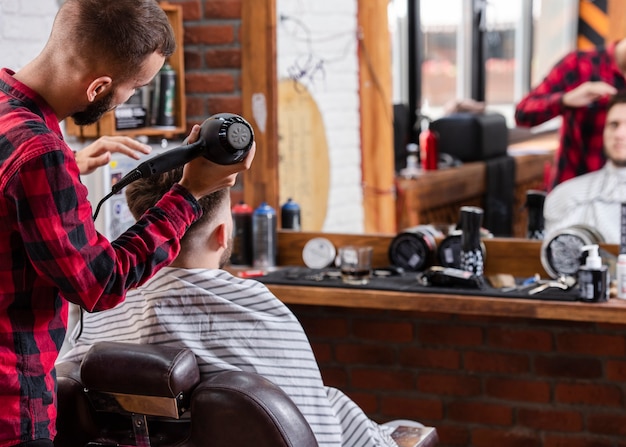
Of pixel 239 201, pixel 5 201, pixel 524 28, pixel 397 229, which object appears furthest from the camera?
pixel 239 201

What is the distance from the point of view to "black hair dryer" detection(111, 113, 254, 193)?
1.67 metres

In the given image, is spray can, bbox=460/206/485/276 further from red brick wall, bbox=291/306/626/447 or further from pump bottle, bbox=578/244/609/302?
pump bottle, bbox=578/244/609/302

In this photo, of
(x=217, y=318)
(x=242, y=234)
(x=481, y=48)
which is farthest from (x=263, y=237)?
(x=217, y=318)

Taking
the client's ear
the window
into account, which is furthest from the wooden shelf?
the client's ear

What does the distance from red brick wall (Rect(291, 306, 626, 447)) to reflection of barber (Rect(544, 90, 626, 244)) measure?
340 millimetres

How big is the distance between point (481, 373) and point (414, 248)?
0.47 meters

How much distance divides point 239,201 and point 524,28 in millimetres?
1210

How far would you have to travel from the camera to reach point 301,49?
3502mm

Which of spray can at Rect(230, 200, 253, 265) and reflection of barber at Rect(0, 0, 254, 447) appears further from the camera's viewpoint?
spray can at Rect(230, 200, 253, 265)

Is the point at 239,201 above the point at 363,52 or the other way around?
the other way around

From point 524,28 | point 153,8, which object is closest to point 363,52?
point 524,28

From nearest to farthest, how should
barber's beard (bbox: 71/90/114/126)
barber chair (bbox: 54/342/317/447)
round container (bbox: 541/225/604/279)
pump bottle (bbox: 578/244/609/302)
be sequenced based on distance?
barber's beard (bbox: 71/90/114/126) < barber chair (bbox: 54/342/317/447) < pump bottle (bbox: 578/244/609/302) < round container (bbox: 541/225/604/279)

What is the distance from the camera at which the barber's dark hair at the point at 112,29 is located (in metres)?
1.58

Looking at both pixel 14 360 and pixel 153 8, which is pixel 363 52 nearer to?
pixel 153 8
